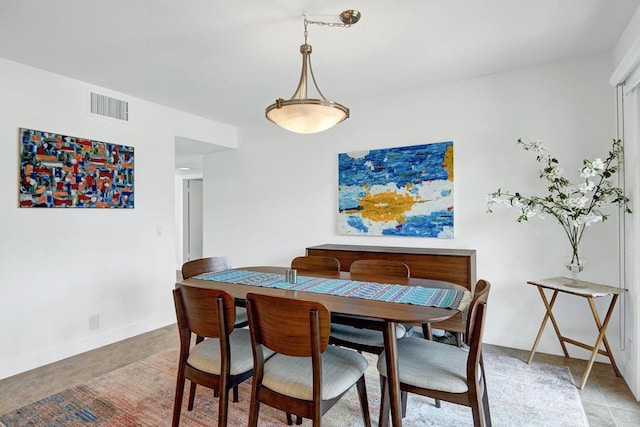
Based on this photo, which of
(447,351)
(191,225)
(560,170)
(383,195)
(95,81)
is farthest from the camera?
(191,225)

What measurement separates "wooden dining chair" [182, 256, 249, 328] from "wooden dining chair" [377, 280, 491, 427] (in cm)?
114

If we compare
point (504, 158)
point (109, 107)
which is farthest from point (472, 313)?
point (109, 107)

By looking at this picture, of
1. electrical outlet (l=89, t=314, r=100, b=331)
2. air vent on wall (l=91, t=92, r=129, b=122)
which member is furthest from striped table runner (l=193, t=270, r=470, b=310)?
air vent on wall (l=91, t=92, r=129, b=122)

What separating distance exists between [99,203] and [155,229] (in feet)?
2.18

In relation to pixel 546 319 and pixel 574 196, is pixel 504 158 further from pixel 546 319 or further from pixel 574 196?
pixel 546 319

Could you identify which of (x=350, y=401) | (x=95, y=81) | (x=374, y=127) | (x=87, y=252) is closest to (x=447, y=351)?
(x=350, y=401)

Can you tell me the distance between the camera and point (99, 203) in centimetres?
333

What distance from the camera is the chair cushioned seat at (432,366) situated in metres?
1.56

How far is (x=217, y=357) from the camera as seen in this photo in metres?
1.80

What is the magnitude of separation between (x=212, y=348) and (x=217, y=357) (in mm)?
115

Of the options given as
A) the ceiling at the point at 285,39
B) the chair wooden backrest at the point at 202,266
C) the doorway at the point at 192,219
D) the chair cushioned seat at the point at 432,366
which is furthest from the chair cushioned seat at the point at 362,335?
the doorway at the point at 192,219

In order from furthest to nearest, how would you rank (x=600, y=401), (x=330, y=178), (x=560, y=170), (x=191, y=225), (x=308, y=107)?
(x=191, y=225) < (x=330, y=178) < (x=560, y=170) < (x=600, y=401) < (x=308, y=107)

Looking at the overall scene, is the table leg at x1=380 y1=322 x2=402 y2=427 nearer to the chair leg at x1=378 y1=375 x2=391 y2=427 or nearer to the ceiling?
the chair leg at x1=378 y1=375 x2=391 y2=427

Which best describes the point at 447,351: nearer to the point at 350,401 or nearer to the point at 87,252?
the point at 350,401
